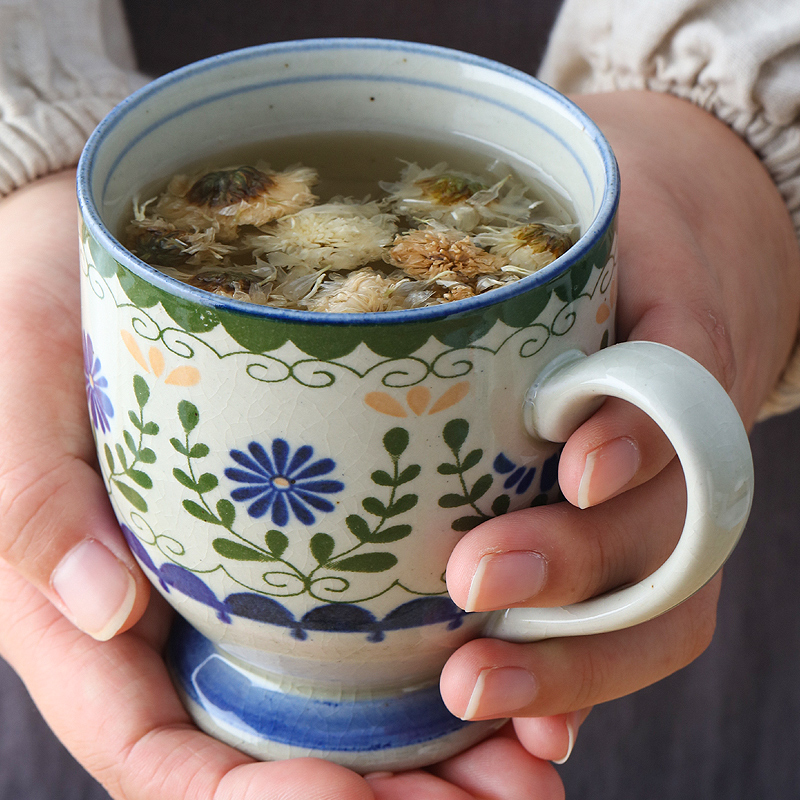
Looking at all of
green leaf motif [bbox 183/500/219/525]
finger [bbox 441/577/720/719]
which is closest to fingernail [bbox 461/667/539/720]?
finger [bbox 441/577/720/719]

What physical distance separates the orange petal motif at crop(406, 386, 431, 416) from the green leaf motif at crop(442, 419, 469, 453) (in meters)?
0.02

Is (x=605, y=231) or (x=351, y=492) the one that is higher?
(x=605, y=231)

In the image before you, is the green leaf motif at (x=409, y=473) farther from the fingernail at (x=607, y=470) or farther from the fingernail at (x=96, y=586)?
the fingernail at (x=96, y=586)

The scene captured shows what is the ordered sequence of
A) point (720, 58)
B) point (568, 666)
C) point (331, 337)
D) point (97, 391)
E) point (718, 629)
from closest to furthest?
1. point (331, 337)
2. point (97, 391)
3. point (568, 666)
4. point (720, 58)
5. point (718, 629)

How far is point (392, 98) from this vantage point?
0.61 m

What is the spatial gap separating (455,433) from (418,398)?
32mm

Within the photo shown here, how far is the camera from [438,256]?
0.51 m

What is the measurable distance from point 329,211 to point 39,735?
0.91 meters

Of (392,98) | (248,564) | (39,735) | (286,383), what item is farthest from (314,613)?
(39,735)

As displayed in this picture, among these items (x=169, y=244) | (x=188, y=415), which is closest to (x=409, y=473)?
(x=188, y=415)

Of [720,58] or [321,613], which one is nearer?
[321,613]

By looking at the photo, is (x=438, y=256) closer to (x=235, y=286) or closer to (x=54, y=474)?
(x=235, y=286)

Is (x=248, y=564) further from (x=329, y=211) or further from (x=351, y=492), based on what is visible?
(x=329, y=211)

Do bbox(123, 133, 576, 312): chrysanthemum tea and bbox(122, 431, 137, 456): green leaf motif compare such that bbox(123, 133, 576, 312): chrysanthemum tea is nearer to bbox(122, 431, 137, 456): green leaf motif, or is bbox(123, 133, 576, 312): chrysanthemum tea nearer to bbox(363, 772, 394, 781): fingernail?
bbox(122, 431, 137, 456): green leaf motif
